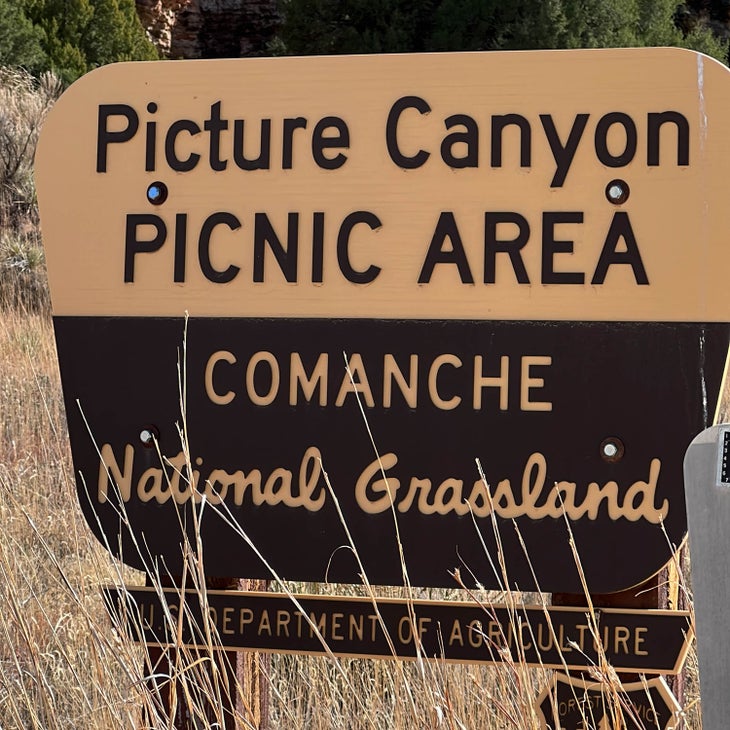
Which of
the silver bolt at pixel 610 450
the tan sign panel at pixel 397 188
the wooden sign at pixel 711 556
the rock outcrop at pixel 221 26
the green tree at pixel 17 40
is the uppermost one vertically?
the rock outcrop at pixel 221 26

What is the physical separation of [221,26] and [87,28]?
7437 mm

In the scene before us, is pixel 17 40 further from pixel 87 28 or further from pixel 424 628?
pixel 424 628

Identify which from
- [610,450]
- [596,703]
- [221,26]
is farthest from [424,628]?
[221,26]

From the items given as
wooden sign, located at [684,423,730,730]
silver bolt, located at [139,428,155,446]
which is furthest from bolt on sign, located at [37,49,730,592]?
wooden sign, located at [684,423,730,730]

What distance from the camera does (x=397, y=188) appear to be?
2.04 metres

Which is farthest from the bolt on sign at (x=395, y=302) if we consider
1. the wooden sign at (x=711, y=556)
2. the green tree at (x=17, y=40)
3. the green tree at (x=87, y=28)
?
the green tree at (x=87, y=28)

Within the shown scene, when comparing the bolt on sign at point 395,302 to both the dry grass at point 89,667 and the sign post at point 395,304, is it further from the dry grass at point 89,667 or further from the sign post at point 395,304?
the dry grass at point 89,667

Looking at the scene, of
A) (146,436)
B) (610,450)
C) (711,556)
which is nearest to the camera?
(711,556)

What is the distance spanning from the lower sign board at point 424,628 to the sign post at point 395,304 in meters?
0.06

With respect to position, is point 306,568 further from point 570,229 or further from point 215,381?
point 570,229

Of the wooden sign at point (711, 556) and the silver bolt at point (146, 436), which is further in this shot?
the silver bolt at point (146, 436)

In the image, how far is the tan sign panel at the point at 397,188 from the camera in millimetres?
1924

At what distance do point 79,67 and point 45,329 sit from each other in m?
15.7

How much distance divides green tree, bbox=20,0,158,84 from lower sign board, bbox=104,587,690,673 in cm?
2191
